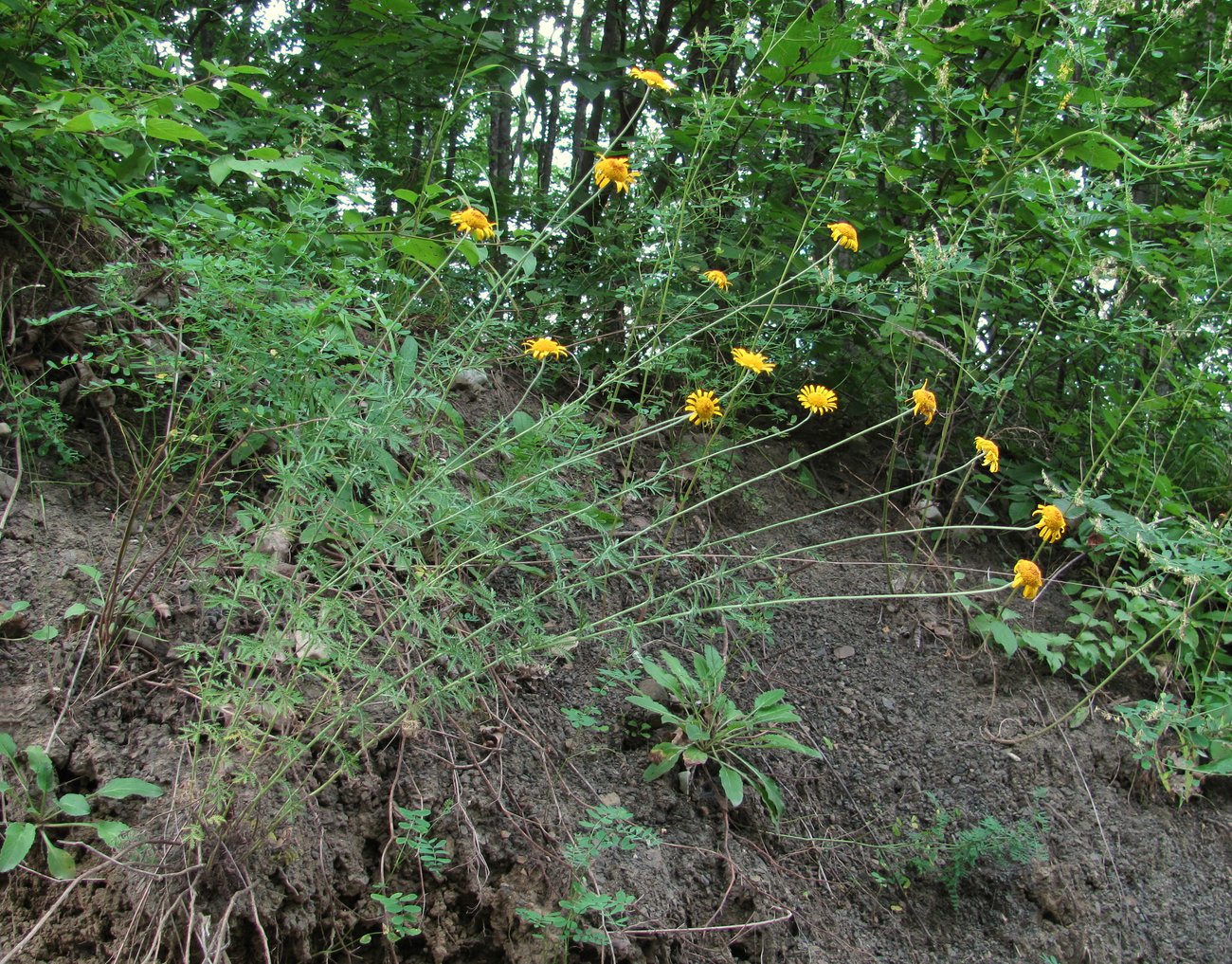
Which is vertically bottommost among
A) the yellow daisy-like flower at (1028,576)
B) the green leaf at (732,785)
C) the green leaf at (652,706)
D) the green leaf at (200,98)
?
the green leaf at (732,785)

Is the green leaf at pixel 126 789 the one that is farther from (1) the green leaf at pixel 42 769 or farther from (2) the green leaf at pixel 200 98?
(2) the green leaf at pixel 200 98

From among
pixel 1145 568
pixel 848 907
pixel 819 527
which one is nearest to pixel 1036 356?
pixel 1145 568

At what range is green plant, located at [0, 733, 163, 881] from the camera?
1.33m

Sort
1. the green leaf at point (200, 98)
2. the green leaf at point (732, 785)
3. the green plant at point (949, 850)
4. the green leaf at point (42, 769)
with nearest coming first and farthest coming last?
the green leaf at point (42, 769)
the green leaf at point (200, 98)
the green leaf at point (732, 785)
the green plant at point (949, 850)

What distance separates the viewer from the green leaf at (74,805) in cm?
138

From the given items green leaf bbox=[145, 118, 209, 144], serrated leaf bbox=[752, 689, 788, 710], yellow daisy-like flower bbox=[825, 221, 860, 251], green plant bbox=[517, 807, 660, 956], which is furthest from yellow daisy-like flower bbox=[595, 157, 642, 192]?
serrated leaf bbox=[752, 689, 788, 710]

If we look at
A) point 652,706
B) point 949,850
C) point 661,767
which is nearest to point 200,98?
point 652,706

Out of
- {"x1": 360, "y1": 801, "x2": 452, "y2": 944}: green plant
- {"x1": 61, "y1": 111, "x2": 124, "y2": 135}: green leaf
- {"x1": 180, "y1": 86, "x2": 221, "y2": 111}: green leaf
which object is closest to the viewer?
{"x1": 360, "y1": 801, "x2": 452, "y2": 944}: green plant

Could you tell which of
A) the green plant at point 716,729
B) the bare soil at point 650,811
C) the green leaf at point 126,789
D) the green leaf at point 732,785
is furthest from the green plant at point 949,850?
the green leaf at point 126,789

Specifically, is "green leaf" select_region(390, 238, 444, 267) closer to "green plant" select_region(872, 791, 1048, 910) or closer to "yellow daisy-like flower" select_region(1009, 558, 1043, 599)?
"yellow daisy-like flower" select_region(1009, 558, 1043, 599)

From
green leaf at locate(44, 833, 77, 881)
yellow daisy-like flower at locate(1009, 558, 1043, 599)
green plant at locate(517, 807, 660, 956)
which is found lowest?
green plant at locate(517, 807, 660, 956)

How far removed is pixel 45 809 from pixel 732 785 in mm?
1446

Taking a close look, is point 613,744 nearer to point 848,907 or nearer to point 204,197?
point 848,907

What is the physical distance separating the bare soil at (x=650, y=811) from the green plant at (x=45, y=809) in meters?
0.05
